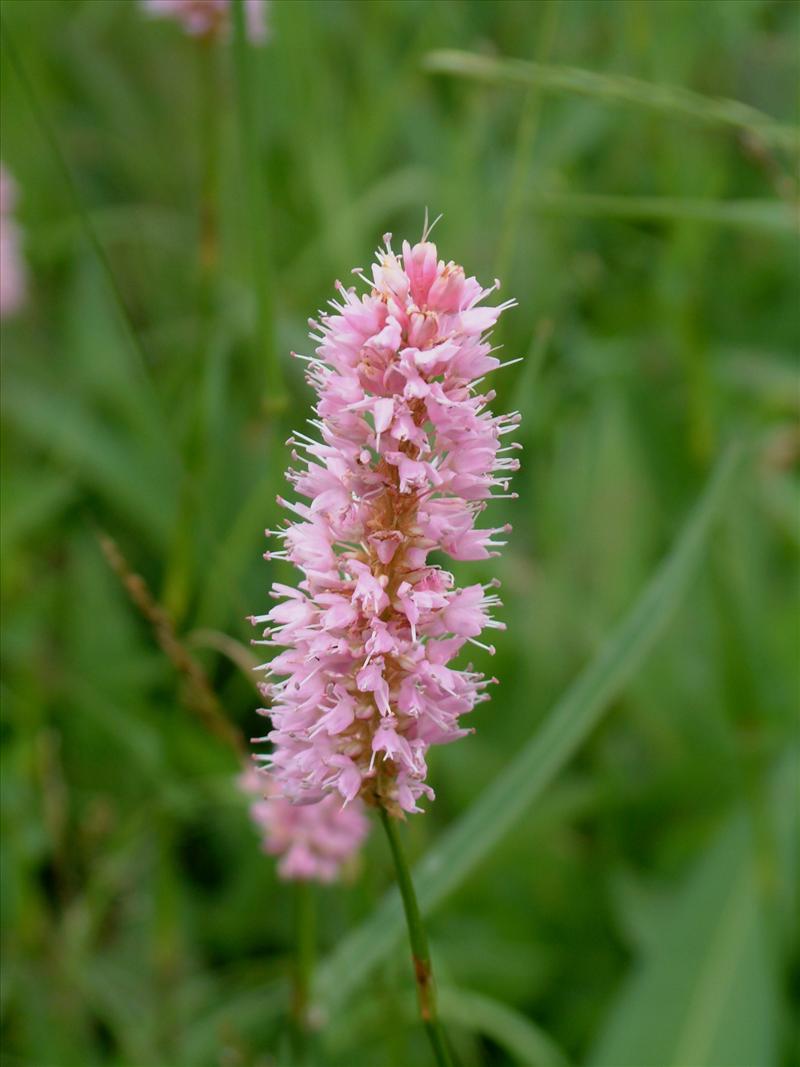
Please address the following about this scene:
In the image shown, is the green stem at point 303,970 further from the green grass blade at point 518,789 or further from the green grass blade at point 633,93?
the green grass blade at point 633,93

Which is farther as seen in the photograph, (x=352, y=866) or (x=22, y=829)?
(x=22, y=829)

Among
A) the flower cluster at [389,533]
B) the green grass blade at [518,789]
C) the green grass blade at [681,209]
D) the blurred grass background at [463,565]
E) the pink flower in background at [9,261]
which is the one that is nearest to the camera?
the flower cluster at [389,533]

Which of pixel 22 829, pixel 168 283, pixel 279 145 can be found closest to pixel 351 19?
pixel 279 145

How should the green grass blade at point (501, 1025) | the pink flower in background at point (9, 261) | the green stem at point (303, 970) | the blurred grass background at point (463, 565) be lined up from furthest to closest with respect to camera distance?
the pink flower in background at point (9, 261) → the blurred grass background at point (463, 565) → the green grass blade at point (501, 1025) → the green stem at point (303, 970)

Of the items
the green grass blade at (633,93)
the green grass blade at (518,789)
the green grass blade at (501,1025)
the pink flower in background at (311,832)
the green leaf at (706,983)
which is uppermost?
the green grass blade at (633,93)

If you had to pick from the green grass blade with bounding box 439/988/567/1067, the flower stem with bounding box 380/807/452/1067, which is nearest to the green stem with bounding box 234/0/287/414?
the flower stem with bounding box 380/807/452/1067

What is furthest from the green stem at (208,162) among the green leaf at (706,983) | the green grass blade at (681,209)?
the green leaf at (706,983)

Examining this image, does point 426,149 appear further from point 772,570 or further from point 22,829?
point 22,829
